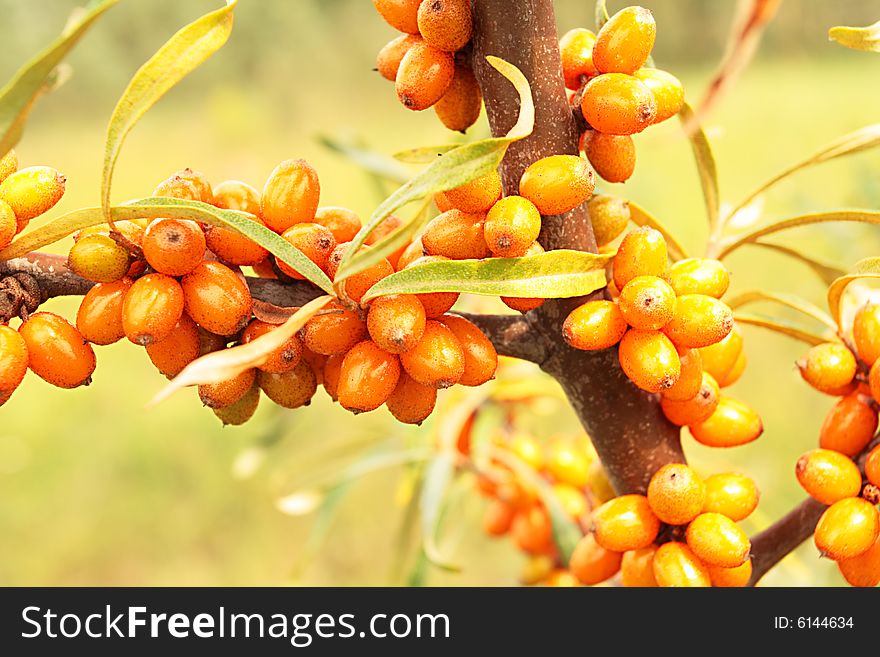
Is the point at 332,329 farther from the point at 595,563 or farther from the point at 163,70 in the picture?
the point at 595,563

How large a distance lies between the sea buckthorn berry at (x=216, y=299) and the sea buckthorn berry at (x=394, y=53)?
0.39 feet

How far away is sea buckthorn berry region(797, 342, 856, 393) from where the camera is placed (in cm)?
42

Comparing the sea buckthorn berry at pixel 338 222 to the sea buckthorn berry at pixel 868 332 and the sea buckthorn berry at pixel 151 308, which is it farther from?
the sea buckthorn berry at pixel 868 332

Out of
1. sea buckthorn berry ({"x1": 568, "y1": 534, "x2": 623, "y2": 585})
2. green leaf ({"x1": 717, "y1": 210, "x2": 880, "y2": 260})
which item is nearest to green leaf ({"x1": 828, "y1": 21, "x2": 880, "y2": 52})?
green leaf ({"x1": 717, "y1": 210, "x2": 880, "y2": 260})

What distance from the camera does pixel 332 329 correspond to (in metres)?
0.34

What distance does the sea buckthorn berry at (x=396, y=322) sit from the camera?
31 cm

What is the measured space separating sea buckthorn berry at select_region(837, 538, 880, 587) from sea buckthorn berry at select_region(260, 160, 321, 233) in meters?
0.30

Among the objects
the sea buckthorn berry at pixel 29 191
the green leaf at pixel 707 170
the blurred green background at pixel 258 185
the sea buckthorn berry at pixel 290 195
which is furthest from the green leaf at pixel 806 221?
the blurred green background at pixel 258 185

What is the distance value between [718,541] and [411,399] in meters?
0.16

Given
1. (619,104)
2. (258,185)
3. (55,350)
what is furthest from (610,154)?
(258,185)

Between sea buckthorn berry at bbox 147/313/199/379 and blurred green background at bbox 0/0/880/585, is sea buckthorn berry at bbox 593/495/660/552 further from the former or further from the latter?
blurred green background at bbox 0/0/880/585

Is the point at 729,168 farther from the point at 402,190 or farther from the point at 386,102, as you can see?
the point at 402,190

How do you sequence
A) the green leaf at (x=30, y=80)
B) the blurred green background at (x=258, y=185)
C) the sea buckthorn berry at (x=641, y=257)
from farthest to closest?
the blurred green background at (x=258, y=185), the sea buckthorn berry at (x=641, y=257), the green leaf at (x=30, y=80)

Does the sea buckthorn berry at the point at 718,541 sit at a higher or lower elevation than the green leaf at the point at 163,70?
lower
